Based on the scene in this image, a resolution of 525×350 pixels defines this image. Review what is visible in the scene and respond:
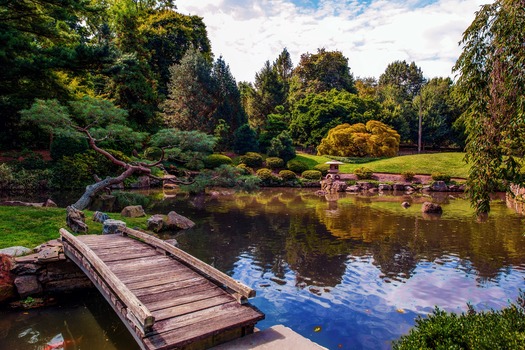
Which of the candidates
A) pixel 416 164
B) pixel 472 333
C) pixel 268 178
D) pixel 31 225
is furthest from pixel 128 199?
pixel 416 164

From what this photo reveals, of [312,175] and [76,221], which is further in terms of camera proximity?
[312,175]

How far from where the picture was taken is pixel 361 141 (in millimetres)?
40469

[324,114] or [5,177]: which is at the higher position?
[324,114]

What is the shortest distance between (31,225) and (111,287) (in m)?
6.14

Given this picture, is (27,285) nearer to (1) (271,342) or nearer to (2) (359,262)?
(1) (271,342)

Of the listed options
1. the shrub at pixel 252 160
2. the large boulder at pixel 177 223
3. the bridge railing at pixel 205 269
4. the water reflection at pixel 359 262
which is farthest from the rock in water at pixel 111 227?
the shrub at pixel 252 160

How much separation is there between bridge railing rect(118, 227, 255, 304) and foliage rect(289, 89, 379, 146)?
38.9m

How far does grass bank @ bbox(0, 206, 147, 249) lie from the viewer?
27.7ft

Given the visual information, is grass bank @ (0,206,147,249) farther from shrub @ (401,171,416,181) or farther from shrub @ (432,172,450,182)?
shrub @ (432,172,450,182)

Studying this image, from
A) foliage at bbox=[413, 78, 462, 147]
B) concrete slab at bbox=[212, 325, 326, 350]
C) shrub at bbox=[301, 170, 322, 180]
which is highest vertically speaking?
foliage at bbox=[413, 78, 462, 147]

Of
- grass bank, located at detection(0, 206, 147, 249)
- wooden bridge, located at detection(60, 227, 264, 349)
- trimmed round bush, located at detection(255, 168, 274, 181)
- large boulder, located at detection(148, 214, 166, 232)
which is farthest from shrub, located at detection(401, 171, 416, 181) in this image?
wooden bridge, located at detection(60, 227, 264, 349)

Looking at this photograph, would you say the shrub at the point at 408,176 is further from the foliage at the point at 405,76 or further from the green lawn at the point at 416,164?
the foliage at the point at 405,76

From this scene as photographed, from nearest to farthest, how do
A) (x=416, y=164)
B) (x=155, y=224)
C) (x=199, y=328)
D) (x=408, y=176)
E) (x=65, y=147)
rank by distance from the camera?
(x=199, y=328)
(x=155, y=224)
(x=65, y=147)
(x=408, y=176)
(x=416, y=164)

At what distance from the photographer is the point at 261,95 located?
167ft
